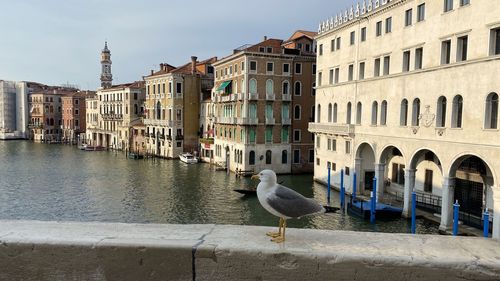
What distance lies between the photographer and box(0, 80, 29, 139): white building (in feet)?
303

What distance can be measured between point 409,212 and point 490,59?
8.73 metres

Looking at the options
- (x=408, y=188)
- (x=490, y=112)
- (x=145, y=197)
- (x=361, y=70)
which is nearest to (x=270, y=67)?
(x=361, y=70)

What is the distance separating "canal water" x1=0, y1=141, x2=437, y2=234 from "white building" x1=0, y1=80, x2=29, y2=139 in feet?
182

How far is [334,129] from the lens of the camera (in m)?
28.5

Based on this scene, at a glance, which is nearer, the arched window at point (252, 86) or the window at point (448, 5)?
the window at point (448, 5)

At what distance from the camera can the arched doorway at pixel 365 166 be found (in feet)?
85.3

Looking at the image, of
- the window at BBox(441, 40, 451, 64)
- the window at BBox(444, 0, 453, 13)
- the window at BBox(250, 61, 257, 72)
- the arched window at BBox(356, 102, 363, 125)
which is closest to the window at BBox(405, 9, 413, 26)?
the window at BBox(444, 0, 453, 13)

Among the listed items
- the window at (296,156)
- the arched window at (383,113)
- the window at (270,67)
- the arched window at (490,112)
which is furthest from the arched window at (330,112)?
the arched window at (490,112)

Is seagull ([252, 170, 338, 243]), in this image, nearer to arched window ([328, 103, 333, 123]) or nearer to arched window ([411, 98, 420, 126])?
arched window ([411, 98, 420, 126])

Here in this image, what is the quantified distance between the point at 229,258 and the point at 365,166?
25249mm

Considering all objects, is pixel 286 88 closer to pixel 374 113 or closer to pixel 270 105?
pixel 270 105

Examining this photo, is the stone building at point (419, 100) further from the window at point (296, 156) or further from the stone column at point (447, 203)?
the window at point (296, 156)

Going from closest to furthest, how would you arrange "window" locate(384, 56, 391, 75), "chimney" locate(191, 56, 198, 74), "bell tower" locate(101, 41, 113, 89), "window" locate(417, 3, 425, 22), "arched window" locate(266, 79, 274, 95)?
"window" locate(417, 3, 425, 22) → "window" locate(384, 56, 391, 75) → "arched window" locate(266, 79, 274, 95) → "chimney" locate(191, 56, 198, 74) → "bell tower" locate(101, 41, 113, 89)

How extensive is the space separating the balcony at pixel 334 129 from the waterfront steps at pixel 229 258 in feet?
79.1
